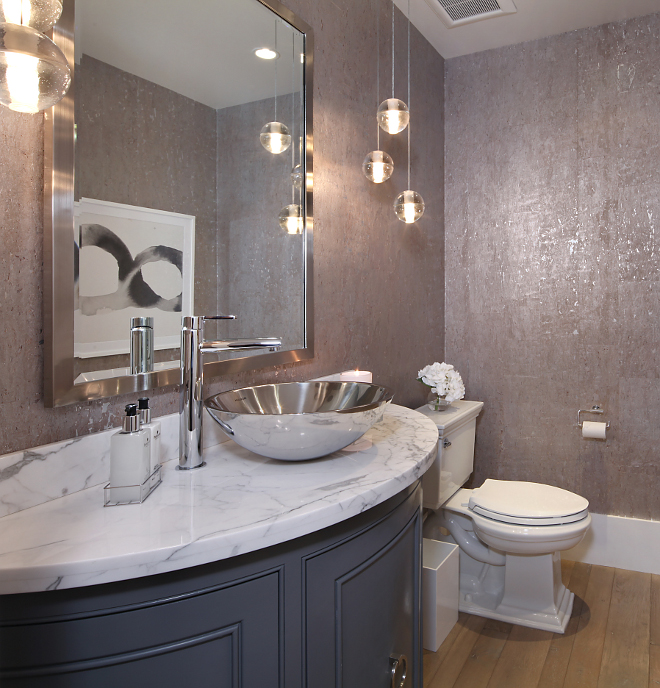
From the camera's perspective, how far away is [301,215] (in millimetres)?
1738

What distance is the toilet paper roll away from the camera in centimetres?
254

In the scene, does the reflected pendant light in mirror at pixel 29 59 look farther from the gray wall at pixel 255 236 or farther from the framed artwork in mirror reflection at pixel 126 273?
the gray wall at pixel 255 236

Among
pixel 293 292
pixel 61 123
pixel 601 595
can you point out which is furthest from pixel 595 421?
pixel 61 123

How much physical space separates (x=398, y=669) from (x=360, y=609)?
0.95ft

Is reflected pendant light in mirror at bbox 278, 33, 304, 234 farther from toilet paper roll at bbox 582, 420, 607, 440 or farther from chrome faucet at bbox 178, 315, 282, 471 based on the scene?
toilet paper roll at bbox 582, 420, 607, 440

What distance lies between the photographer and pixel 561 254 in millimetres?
2666

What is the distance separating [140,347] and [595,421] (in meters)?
2.26

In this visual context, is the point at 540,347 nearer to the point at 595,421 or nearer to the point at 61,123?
the point at 595,421

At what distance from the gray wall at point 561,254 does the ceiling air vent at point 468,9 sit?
381 mm

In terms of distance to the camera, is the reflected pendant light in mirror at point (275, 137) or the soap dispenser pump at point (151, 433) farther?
the reflected pendant light in mirror at point (275, 137)

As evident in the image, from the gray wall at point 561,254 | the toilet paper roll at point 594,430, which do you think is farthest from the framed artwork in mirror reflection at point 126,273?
the toilet paper roll at point 594,430

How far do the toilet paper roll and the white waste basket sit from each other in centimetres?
92

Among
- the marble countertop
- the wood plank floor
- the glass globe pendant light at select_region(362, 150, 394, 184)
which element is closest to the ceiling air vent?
the glass globe pendant light at select_region(362, 150, 394, 184)

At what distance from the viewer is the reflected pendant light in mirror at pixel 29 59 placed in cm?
73
